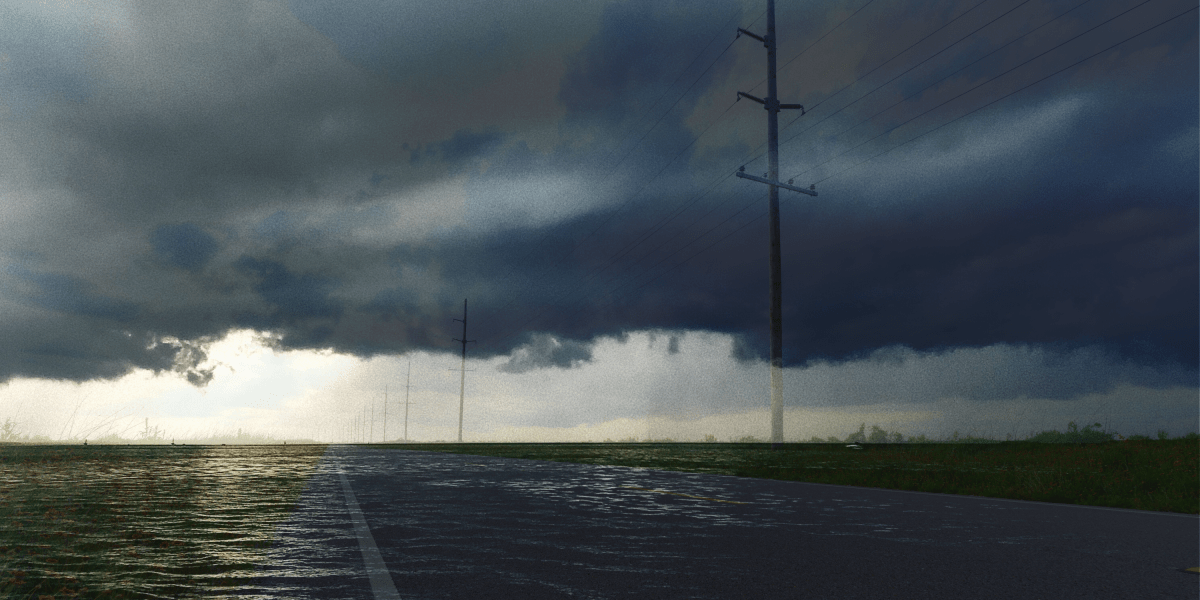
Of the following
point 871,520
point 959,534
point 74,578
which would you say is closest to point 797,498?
point 871,520

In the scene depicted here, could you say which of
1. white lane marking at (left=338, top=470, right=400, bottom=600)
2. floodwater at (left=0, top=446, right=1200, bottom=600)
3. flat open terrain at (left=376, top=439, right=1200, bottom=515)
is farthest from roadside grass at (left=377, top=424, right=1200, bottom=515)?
white lane marking at (left=338, top=470, right=400, bottom=600)

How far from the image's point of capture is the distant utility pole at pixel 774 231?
2852cm

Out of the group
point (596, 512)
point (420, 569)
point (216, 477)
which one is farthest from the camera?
point (216, 477)

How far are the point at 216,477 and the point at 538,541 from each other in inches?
576

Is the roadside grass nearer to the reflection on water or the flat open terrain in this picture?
the flat open terrain

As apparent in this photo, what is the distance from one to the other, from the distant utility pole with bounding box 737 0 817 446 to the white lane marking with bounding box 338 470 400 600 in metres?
19.2

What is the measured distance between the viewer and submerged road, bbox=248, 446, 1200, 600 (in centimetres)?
612

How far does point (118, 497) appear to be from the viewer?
14.2m

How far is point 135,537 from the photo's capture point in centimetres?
898

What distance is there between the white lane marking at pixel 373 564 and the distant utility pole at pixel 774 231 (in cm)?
1917

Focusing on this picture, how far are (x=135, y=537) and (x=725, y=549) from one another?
20.7 ft

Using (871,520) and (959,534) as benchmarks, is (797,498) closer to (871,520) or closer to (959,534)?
(871,520)

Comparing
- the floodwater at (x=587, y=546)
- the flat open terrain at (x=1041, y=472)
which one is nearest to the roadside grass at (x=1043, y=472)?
the flat open terrain at (x=1041, y=472)

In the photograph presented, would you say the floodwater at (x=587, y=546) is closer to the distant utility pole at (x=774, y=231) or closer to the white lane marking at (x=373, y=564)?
the white lane marking at (x=373, y=564)
